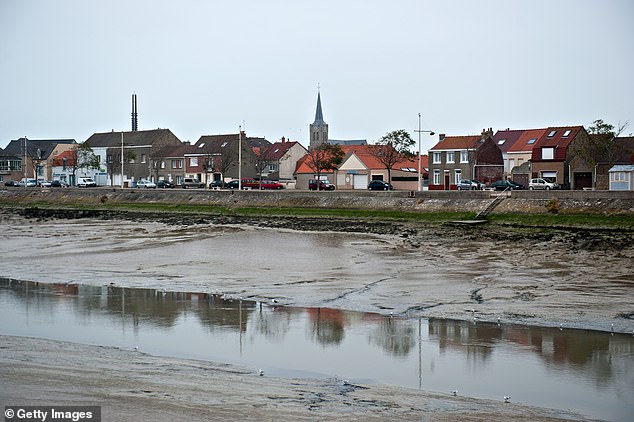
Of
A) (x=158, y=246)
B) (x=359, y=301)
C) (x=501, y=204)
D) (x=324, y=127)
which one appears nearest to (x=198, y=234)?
(x=158, y=246)

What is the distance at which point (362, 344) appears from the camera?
16891 mm

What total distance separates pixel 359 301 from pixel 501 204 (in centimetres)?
2781

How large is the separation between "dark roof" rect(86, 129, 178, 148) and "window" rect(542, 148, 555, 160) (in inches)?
2115

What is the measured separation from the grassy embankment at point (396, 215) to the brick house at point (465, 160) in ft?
82.7

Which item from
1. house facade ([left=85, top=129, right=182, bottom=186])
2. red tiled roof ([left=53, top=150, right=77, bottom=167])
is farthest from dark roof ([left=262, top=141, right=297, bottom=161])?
red tiled roof ([left=53, top=150, right=77, bottom=167])

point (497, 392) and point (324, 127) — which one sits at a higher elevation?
point (324, 127)

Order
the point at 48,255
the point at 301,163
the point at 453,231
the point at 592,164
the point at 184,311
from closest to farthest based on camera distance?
the point at 184,311
the point at 48,255
the point at 453,231
the point at 592,164
the point at 301,163

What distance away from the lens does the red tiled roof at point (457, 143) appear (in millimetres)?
78750

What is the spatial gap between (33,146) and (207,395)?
4739 inches

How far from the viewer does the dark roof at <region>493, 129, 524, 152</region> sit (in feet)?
264

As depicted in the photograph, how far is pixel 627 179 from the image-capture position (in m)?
54.4

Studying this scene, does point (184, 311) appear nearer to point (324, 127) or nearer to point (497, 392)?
point (497, 392)

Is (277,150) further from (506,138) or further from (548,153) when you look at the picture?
(548,153)

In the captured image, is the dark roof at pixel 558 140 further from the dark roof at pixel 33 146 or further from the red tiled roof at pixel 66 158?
the dark roof at pixel 33 146
